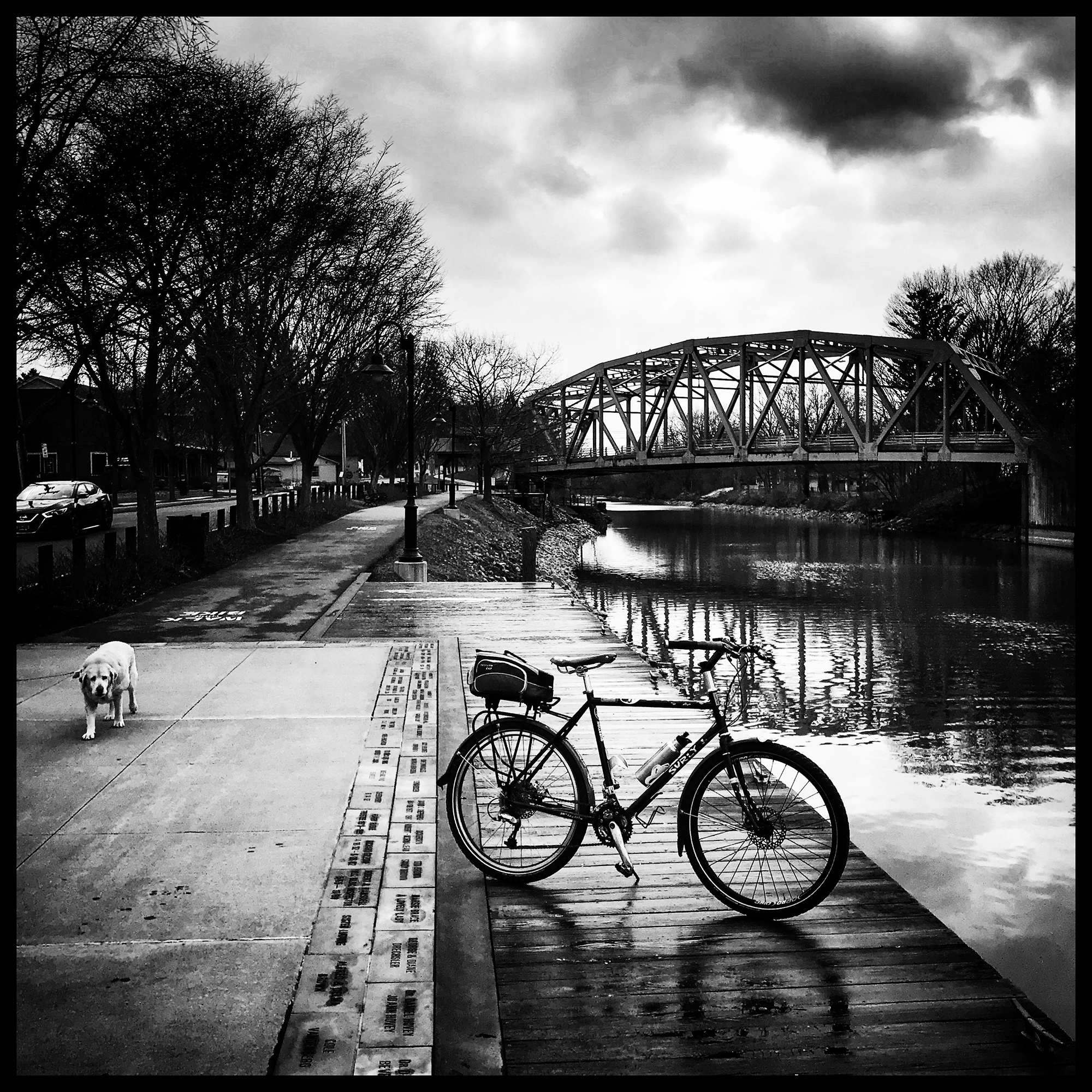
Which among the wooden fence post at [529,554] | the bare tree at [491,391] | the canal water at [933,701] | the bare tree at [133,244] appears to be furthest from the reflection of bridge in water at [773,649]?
the bare tree at [491,391]

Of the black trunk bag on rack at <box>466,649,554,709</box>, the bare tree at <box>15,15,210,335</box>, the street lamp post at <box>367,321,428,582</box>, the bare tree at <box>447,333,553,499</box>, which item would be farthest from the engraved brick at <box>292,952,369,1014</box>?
the bare tree at <box>447,333,553,499</box>

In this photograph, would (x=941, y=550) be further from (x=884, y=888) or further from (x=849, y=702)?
(x=884, y=888)

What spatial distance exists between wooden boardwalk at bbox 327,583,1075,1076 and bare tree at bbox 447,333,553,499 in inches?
2447

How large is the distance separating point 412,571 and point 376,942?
16.7 m

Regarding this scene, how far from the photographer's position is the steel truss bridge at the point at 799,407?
53312 millimetres

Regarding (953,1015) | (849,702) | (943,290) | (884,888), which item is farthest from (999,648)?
(943,290)

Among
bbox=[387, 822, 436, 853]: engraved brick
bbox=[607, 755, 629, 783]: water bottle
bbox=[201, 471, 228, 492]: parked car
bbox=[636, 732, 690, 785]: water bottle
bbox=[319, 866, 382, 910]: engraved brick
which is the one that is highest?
bbox=[201, 471, 228, 492]: parked car

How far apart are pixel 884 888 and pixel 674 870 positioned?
1.04m

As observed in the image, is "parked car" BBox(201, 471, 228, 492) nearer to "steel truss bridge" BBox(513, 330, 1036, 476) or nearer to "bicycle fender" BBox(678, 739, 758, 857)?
"steel truss bridge" BBox(513, 330, 1036, 476)

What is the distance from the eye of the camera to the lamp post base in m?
20.8

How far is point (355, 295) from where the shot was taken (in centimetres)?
2830

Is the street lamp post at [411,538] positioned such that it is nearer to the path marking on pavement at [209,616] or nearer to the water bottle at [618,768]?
the path marking on pavement at [209,616]

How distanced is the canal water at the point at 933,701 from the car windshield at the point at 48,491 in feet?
49.1

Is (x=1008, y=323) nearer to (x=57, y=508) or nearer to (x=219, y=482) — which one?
(x=57, y=508)
